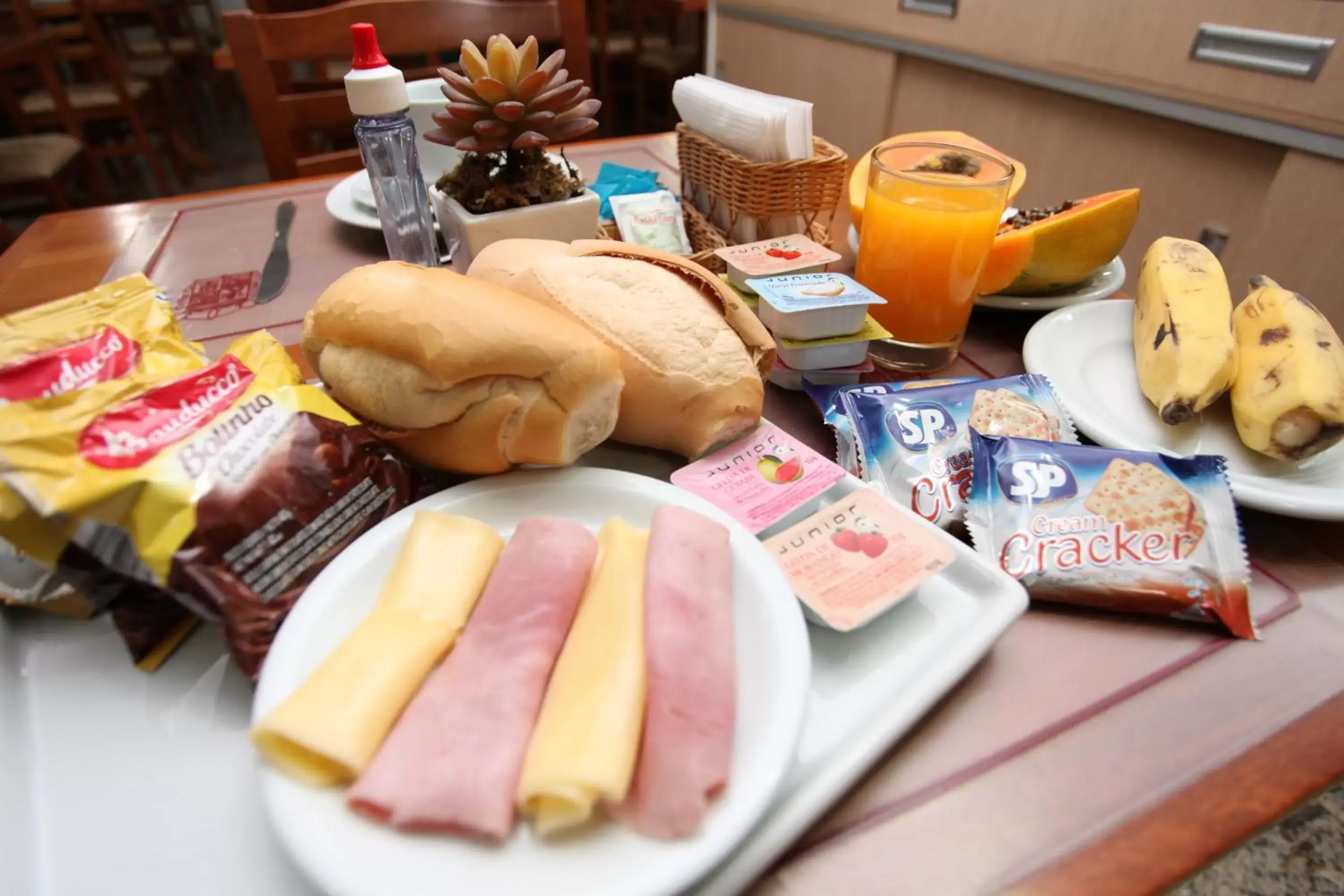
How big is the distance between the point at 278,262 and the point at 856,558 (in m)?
0.95

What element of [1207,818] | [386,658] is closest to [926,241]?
[1207,818]

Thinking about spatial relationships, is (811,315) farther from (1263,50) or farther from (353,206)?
(1263,50)

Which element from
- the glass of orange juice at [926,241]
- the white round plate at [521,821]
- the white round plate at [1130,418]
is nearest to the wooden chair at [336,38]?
the glass of orange juice at [926,241]

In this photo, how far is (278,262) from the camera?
3.42 feet

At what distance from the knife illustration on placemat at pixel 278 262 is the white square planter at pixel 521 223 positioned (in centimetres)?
27

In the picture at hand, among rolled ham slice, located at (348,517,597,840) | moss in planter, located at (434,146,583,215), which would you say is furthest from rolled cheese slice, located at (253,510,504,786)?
moss in planter, located at (434,146,583,215)

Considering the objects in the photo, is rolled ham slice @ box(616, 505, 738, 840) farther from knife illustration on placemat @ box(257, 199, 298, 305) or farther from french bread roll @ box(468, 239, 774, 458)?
knife illustration on placemat @ box(257, 199, 298, 305)

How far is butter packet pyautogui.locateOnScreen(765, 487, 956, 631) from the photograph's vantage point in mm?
506

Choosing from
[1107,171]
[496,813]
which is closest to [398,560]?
[496,813]

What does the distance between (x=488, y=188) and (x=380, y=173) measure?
138 millimetres

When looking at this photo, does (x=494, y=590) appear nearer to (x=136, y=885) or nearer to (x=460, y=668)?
(x=460, y=668)

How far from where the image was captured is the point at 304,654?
1.47ft

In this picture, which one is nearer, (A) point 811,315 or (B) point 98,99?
(A) point 811,315

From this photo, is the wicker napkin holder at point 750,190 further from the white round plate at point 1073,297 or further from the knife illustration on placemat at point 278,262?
the knife illustration on placemat at point 278,262
